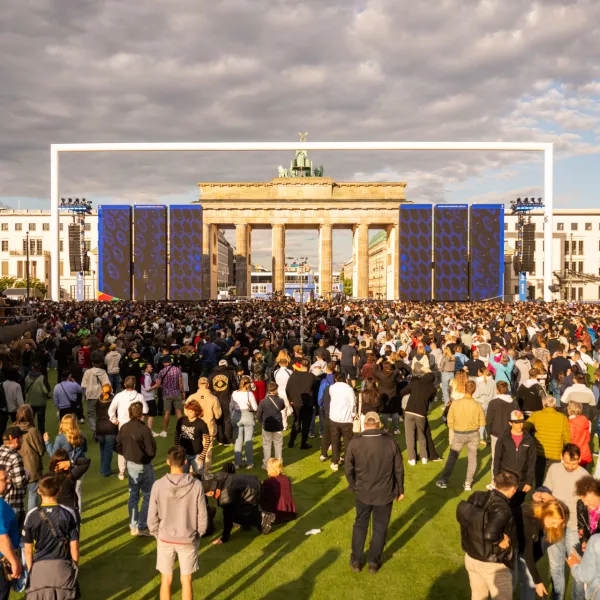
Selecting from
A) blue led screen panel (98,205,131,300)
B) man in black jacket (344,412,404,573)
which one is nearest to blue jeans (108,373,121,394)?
man in black jacket (344,412,404,573)

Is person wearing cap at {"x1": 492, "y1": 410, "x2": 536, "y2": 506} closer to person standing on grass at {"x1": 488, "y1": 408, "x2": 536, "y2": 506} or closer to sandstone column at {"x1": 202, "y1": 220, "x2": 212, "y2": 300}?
person standing on grass at {"x1": 488, "y1": 408, "x2": 536, "y2": 506}

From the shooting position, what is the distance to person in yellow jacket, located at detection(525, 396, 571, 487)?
7.55m

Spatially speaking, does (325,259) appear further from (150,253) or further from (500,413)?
(500,413)

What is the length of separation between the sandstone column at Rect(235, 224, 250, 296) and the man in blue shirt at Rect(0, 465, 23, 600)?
239ft

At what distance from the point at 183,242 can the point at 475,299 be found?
111ft

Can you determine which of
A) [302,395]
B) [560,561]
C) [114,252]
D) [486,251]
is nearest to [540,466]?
[560,561]

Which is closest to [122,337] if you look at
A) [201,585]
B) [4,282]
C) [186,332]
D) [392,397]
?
[186,332]

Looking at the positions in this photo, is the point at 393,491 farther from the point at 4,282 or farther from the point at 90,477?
the point at 4,282

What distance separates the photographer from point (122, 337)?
16750 mm

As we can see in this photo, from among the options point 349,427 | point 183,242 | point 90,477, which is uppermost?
point 183,242

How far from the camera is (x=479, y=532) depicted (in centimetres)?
463

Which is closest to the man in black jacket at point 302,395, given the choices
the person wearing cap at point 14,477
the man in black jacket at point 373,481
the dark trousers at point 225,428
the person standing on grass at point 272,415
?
the dark trousers at point 225,428

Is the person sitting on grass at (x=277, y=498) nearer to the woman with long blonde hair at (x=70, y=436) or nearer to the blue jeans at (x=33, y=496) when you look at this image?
the woman with long blonde hair at (x=70, y=436)

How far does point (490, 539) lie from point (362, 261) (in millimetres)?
74630
